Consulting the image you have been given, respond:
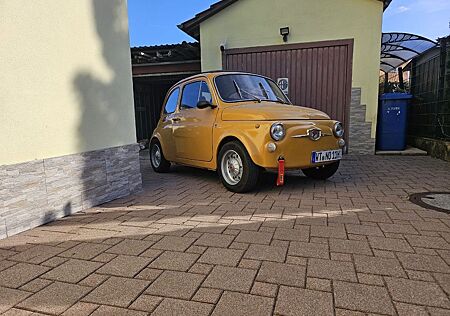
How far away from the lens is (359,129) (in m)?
7.38

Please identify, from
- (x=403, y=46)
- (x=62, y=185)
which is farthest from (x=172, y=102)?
(x=403, y=46)

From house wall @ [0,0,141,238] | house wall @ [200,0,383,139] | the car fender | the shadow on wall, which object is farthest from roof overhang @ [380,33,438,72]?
house wall @ [0,0,141,238]

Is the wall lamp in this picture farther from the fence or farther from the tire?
the tire

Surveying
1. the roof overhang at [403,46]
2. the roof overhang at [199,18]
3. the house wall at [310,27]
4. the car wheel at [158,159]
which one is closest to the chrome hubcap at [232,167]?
the car wheel at [158,159]

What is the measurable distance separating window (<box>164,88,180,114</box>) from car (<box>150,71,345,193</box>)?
114 millimetres

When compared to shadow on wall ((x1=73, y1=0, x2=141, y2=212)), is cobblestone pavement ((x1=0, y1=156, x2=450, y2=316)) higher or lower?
lower

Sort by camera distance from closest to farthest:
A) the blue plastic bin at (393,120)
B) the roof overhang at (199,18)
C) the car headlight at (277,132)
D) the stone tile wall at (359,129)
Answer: the car headlight at (277,132) < the blue plastic bin at (393,120) < the stone tile wall at (359,129) < the roof overhang at (199,18)

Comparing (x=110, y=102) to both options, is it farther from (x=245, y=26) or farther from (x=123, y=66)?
(x=245, y=26)

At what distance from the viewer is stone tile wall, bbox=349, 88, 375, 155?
287 inches

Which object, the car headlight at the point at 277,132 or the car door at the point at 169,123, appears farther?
the car door at the point at 169,123

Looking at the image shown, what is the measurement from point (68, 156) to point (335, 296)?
9.07 feet

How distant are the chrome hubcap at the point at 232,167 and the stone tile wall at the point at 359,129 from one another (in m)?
4.56

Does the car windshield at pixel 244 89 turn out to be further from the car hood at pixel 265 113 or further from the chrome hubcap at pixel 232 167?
the chrome hubcap at pixel 232 167

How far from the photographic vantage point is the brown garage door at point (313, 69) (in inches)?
288
